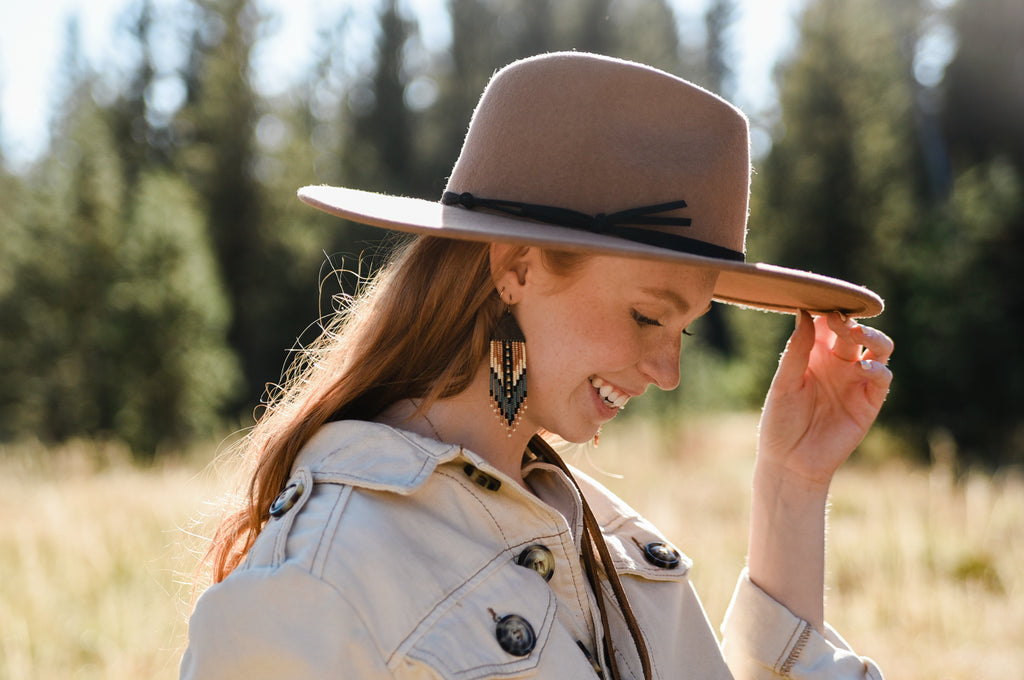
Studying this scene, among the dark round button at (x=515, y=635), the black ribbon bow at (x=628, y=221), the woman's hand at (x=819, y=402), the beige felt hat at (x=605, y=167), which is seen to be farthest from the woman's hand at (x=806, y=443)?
the dark round button at (x=515, y=635)

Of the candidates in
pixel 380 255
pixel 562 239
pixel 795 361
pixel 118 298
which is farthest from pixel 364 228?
pixel 562 239

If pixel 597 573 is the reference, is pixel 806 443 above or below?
above

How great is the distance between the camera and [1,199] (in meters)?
23.5

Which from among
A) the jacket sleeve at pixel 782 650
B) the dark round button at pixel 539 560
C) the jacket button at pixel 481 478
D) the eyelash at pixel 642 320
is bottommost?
the jacket sleeve at pixel 782 650

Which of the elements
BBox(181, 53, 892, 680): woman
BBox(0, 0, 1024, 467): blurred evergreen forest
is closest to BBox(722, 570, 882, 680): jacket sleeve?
BBox(181, 53, 892, 680): woman

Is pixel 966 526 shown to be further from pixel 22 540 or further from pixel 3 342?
pixel 3 342

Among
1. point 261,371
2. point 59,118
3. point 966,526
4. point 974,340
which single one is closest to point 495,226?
point 966,526

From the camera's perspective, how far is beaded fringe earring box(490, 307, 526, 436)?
4.97 ft

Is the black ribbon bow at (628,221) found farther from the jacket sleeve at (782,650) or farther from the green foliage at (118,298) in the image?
the green foliage at (118,298)

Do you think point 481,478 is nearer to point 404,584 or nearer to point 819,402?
point 404,584

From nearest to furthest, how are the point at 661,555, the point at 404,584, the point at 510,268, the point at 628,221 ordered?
the point at 404,584, the point at 628,221, the point at 510,268, the point at 661,555

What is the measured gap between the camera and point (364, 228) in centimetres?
2106

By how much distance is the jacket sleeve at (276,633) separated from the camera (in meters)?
1.08

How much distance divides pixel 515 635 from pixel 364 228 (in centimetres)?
2035
